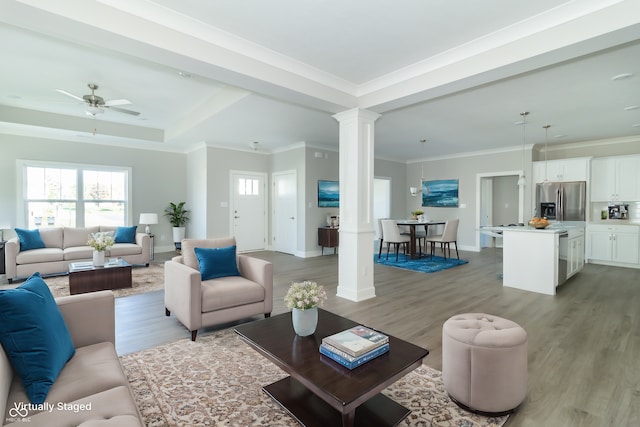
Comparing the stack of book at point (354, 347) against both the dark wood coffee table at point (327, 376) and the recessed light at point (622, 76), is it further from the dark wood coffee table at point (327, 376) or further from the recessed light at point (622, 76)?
the recessed light at point (622, 76)

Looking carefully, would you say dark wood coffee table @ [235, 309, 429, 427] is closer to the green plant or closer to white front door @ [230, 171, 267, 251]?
white front door @ [230, 171, 267, 251]

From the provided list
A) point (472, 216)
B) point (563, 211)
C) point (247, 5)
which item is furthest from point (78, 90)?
point (563, 211)

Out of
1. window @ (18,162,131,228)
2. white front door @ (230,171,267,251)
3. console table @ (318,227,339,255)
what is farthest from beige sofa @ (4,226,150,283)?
console table @ (318,227,339,255)

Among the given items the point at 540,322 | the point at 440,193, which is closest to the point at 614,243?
the point at 440,193

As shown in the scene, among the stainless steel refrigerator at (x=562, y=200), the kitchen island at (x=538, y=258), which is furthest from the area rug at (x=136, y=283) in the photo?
the stainless steel refrigerator at (x=562, y=200)

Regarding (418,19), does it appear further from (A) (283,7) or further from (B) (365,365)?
(B) (365,365)

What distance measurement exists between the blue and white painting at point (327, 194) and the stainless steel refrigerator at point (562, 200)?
4762mm

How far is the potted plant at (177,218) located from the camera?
25.3 feet

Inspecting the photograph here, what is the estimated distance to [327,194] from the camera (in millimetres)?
7777

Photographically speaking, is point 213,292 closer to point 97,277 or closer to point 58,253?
point 97,277

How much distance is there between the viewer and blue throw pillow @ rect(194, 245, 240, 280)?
3244 mm

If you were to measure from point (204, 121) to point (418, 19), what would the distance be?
395 centimetres

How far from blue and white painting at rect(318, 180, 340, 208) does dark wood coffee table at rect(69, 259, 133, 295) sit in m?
4.35

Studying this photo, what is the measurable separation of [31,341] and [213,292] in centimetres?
156
